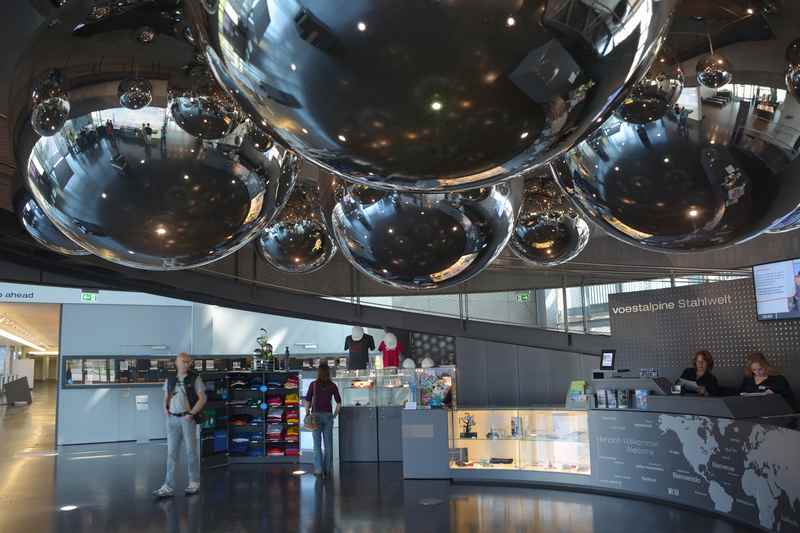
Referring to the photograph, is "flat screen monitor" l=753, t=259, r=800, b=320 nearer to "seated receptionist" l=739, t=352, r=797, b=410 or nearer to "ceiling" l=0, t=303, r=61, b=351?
"seated receptionist" l=739, t=352, r=797, b=410

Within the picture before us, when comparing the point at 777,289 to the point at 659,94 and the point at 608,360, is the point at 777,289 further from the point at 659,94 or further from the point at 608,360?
the point at 659,94

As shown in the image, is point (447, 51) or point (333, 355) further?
point (333, 355)

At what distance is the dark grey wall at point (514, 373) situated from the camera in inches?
573

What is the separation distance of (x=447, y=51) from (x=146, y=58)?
1.68 feet

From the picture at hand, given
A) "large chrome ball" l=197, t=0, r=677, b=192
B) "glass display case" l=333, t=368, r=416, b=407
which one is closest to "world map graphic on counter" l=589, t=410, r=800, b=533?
"glass display case" l=333, t=368, r=416, b=407

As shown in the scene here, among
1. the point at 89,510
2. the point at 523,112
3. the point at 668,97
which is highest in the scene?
the point at 668,97

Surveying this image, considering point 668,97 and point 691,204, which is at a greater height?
point 668,97

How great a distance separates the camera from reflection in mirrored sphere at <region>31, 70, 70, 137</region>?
0.81m

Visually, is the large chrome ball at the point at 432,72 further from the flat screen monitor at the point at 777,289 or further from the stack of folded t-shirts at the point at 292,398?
the stack of folded t-shirts at the point at 292,398

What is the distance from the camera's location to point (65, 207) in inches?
36.0

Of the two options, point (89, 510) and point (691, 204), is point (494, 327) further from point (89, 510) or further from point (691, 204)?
point (691, 204)

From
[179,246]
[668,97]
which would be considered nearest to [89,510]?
[179,246]

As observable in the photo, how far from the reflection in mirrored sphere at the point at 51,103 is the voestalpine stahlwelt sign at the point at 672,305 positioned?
8.78m

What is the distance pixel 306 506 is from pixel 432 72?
7.37 meters
